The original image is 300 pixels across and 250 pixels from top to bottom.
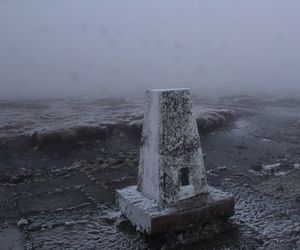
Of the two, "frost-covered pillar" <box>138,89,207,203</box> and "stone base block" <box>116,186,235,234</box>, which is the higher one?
"frost-covered pillar" <box>138,89,207,203</box>

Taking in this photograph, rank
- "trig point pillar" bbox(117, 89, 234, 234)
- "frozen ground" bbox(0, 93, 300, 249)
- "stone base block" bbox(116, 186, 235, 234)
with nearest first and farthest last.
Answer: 1. "stone base block" bbox(116, 186, 235, 234)
2. "trig point pillar" bbox(117, 89, 234, 234)
3. "frozen ground" bbox(0, 93, 300, 249)

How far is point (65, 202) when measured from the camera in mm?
8305

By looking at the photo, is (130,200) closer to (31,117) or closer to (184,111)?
(184,111)

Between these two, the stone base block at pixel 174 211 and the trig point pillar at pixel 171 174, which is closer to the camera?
the stone base block at pixel 174 211

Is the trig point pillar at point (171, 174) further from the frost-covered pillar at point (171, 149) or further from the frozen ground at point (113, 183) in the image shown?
the frozen ground at point (113, 183)

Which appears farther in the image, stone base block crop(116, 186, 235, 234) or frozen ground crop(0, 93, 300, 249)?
frozen ground crop(0, 93, 300, 249)

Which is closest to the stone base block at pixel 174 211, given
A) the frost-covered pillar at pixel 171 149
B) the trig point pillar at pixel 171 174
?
the trig point pillar at pixel 171 174

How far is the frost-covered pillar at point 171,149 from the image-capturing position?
6352mm

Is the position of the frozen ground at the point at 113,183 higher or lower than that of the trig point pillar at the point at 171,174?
lower

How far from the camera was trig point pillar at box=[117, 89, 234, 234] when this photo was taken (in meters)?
6.30

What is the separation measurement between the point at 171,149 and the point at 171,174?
40cm

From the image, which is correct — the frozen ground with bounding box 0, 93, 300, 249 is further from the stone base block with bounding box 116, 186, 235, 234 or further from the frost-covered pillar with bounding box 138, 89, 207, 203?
the frost-covered pillar with bounding box 138, 89, 207, 203

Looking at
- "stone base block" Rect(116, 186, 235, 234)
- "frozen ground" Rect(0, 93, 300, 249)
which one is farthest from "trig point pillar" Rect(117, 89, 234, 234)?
"frozen ground" Rect(0, 93, 300, 249)

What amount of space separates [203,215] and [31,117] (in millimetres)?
15389
